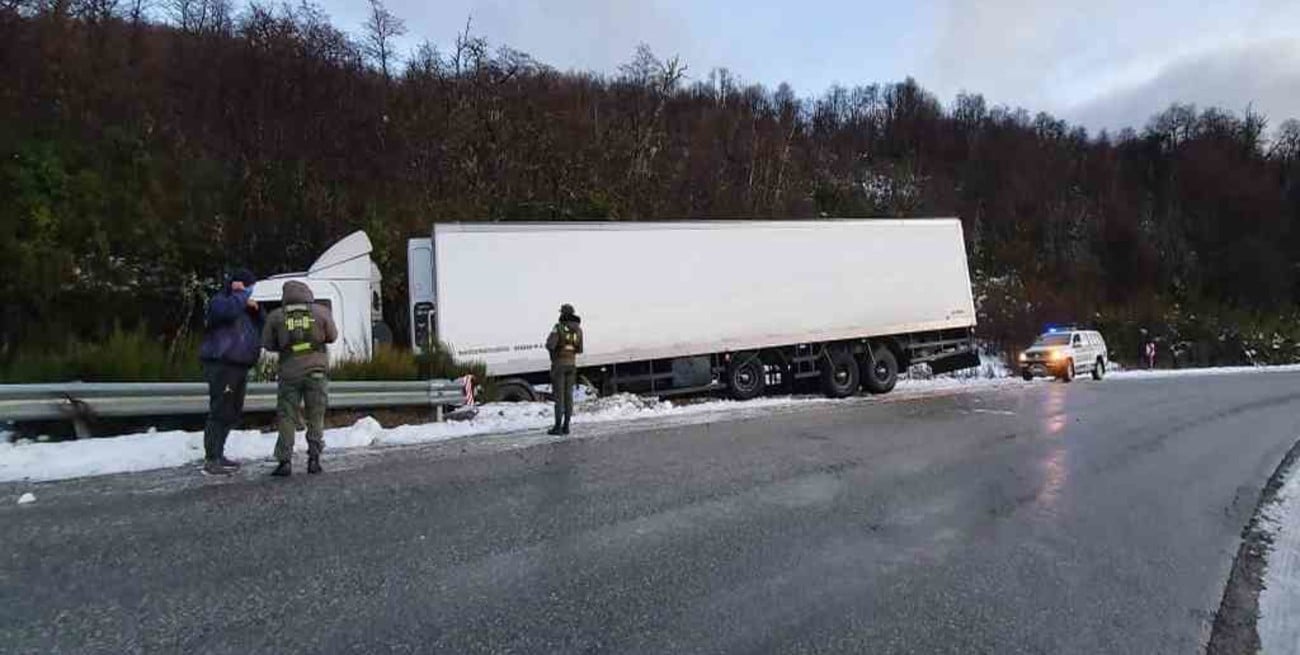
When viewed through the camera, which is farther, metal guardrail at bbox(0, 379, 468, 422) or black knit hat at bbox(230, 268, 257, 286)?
metal guardrail at bbox(0, 379, 468, 422)

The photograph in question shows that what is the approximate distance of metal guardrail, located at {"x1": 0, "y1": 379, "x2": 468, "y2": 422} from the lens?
9.13m

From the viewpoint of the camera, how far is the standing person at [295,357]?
806 centimetres

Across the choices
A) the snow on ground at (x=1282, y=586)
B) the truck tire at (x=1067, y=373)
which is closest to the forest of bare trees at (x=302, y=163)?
the snow on ground at (x=1282, y=586)

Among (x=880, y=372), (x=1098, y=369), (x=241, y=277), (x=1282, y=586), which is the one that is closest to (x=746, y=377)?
(x=880, y=372)

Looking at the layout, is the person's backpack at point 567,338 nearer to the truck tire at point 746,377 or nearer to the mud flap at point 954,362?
the truck tire at point 746,377

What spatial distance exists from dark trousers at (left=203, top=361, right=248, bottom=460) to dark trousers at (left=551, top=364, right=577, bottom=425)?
14.4ft

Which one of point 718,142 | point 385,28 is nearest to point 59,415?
point 385,28

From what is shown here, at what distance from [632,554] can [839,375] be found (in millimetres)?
14275

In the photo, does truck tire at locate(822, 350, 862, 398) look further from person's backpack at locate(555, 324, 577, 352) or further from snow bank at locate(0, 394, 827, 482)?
person's backpack at locate(555, 324, 577, 352)

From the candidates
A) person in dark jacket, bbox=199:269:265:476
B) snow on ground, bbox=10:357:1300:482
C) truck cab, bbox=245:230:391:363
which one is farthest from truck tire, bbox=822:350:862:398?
person in dark jacket, bbox=199:269:265:476

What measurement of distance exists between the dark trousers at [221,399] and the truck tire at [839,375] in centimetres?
1324

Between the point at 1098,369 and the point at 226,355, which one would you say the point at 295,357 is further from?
the point at 1098,369

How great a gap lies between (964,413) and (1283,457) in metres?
4.57

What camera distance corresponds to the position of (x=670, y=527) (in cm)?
654
